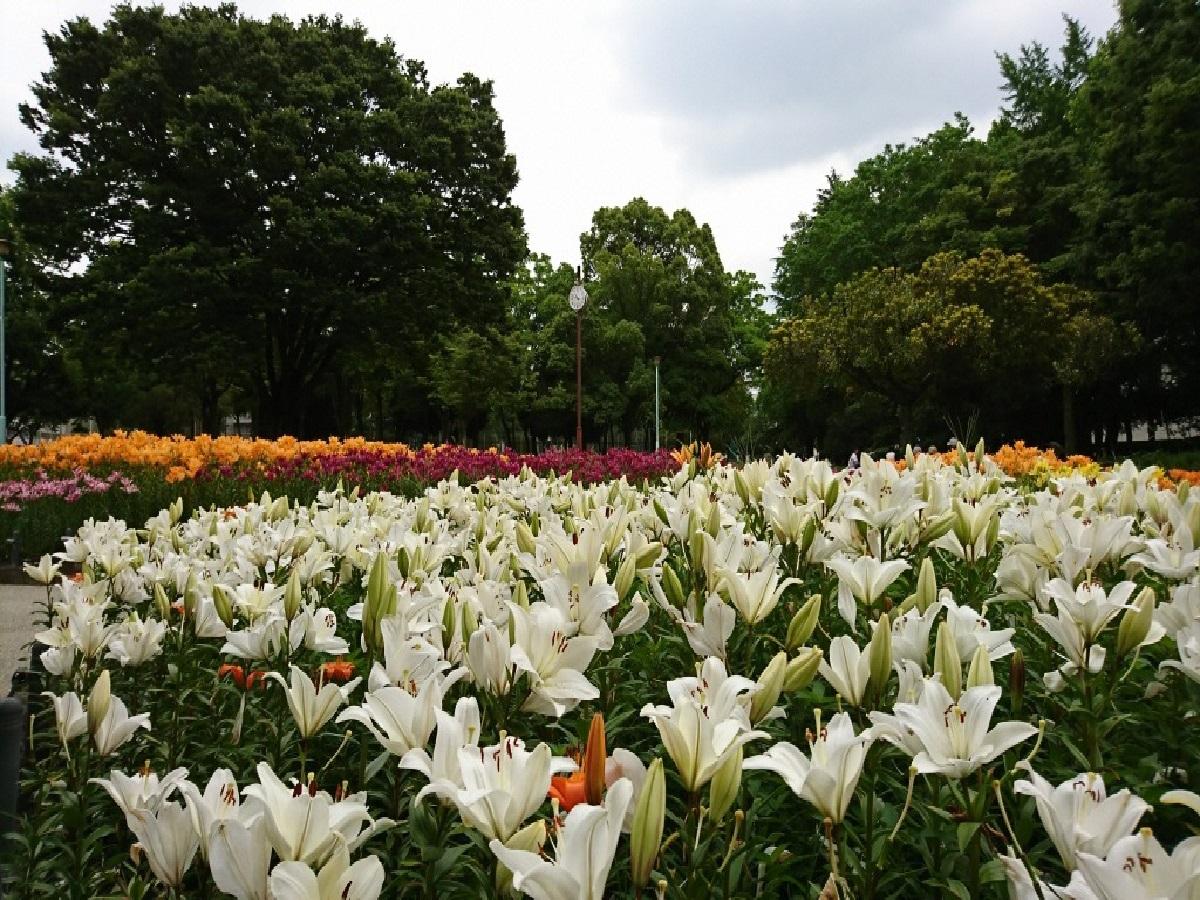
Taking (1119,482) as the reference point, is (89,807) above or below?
below

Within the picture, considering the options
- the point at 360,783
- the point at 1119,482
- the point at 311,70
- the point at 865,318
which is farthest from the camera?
the point at 865,318

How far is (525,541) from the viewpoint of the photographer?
2680 mm

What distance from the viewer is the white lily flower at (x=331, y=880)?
3.09 ft

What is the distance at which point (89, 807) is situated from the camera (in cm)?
186

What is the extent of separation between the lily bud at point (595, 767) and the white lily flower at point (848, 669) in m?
0.53

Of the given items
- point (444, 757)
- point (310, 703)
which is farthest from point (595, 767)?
point (310, 703)

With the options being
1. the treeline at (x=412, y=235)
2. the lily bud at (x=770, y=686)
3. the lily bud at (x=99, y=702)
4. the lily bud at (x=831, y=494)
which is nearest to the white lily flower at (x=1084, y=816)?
the lily bud at (x=770, y=686)

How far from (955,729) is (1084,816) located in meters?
0.21

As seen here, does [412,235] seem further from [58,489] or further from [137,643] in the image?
[137,643]

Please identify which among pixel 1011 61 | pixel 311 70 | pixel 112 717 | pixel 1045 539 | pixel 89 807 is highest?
pixel 1011 61

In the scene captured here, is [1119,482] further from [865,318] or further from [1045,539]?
[865,318]

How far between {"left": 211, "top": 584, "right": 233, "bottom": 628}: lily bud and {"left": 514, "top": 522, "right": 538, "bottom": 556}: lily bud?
0.87 m

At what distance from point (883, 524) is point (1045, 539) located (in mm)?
454

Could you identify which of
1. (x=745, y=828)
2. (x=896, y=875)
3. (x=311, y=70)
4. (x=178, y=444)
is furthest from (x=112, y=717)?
(x=311, y=70)
